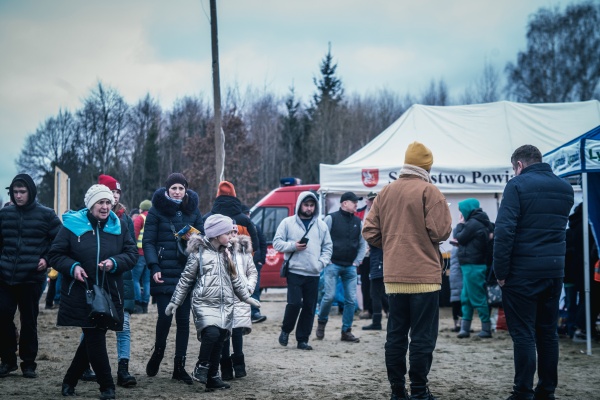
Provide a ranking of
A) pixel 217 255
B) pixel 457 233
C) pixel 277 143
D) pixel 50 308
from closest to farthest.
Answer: pixel 217 255 < pixel 457 233 < pixel 50 308 < pixel 277 143

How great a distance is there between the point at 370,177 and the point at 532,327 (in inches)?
325

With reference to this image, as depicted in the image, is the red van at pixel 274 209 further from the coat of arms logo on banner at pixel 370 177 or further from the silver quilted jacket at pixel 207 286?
the silver quilted jacket at pixel 207 286

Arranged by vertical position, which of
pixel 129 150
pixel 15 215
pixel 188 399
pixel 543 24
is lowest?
pixel 188 399

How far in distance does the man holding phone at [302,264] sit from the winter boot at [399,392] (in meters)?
3.48

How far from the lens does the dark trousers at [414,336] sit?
572cm

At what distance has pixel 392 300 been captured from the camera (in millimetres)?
5938

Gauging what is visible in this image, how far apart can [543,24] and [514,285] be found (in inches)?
1812

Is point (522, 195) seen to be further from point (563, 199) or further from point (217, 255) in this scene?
point (217, 255)

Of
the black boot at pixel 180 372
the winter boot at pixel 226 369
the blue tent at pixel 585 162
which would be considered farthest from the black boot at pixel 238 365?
the blue tent at pixel 585 162

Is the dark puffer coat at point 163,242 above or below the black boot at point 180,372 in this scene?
above

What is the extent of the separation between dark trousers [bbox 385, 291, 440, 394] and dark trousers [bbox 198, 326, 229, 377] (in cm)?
152

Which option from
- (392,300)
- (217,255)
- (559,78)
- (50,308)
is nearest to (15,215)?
Answer: (217,255)

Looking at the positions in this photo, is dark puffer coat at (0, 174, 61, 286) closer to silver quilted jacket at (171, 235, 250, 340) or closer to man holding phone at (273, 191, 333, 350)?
silver quilted jacket at (171, 235, 250, 340)

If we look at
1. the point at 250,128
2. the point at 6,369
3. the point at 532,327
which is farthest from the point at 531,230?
the point at 250,128
